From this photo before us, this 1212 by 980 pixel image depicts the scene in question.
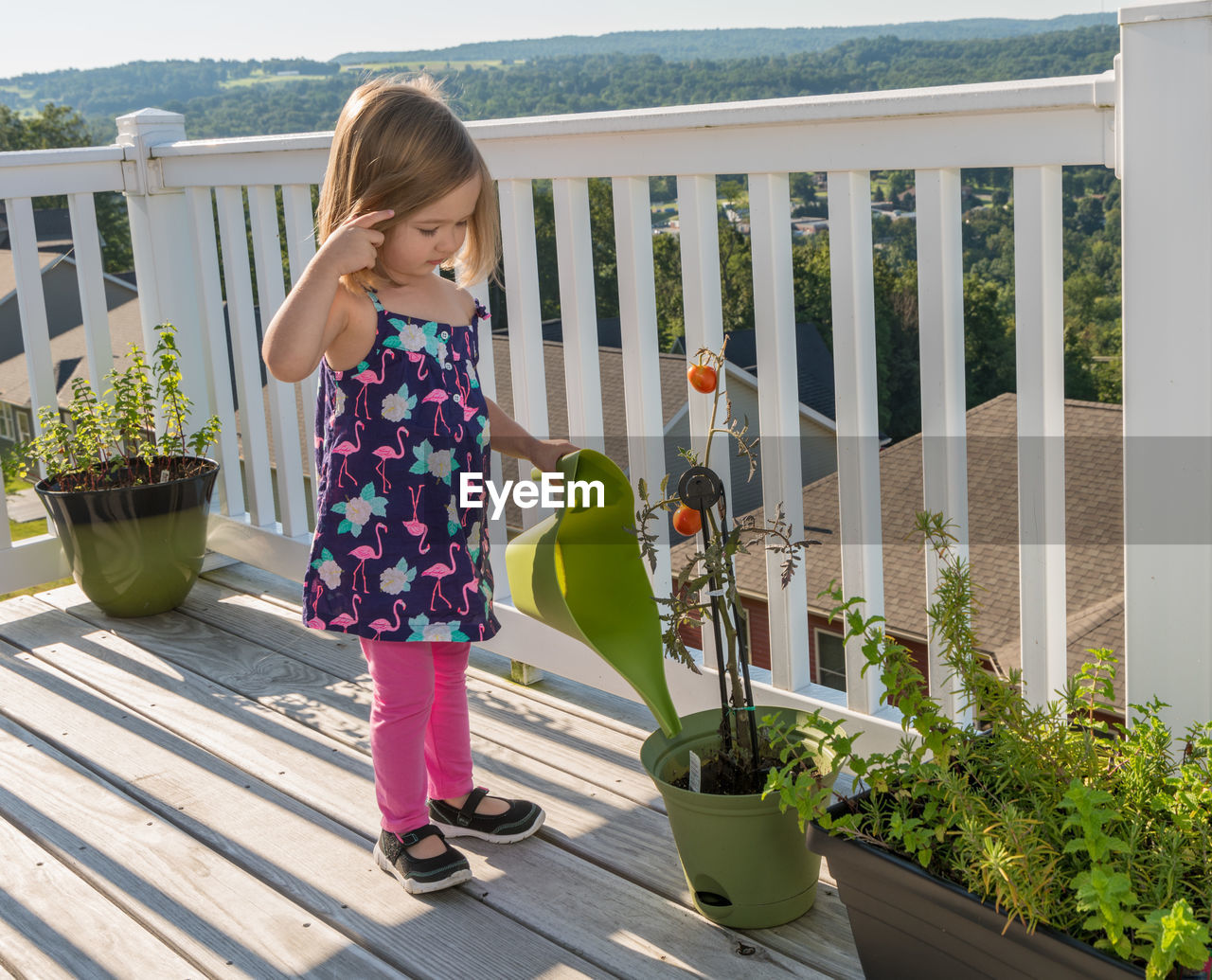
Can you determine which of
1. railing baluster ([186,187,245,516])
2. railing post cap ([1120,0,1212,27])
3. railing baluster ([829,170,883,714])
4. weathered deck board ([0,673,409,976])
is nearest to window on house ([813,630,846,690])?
railing baluster ([186,187,245,516])

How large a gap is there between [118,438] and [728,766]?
187 centimetres

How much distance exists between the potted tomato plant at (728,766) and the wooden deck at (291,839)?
0.05 metres

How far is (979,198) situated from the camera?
2.97 metres

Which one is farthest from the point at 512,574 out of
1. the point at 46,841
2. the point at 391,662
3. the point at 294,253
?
the point at 294,253

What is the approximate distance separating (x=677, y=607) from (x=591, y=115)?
827 millimetres

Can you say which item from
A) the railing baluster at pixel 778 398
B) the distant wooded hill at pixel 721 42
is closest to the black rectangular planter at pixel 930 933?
the railing baluster at pixel 778 398

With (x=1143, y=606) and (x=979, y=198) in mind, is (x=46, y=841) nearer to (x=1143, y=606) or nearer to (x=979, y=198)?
(x=1143, y=606)

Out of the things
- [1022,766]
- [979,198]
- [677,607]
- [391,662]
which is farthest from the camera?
[979,198]

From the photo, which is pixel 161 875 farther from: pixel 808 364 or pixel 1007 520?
pixel 1007 520

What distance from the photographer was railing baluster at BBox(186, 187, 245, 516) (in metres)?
2.82

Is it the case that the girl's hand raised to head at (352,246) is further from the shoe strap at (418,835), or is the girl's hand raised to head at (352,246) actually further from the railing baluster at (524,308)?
the shoe strap at (418,835)

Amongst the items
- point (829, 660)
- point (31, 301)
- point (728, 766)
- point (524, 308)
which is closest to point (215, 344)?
point (31, 301)

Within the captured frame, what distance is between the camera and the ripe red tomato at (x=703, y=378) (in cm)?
155

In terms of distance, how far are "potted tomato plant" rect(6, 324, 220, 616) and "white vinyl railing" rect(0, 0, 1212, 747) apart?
0.44 metres
